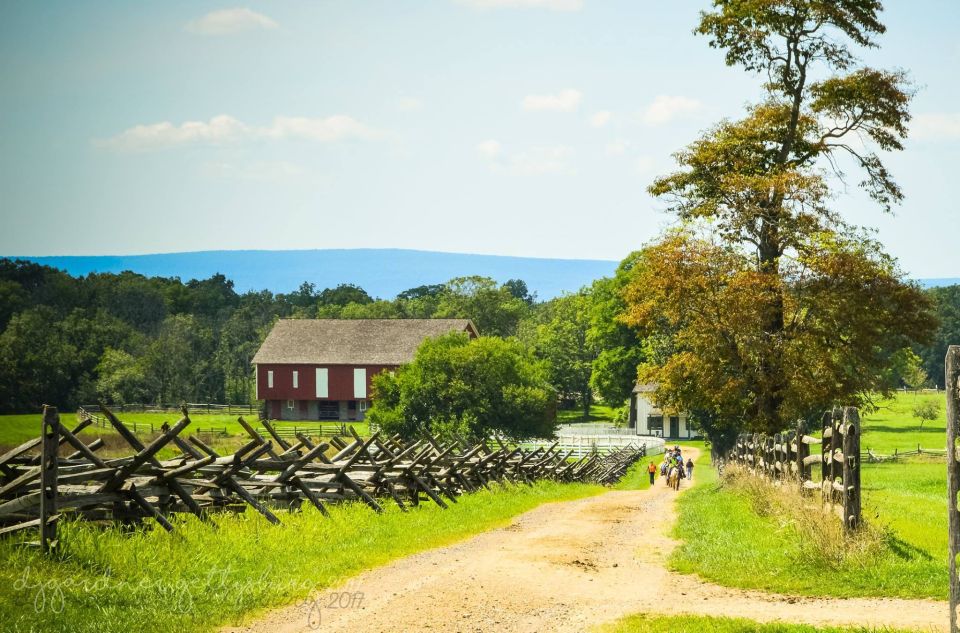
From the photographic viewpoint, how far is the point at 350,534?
14.9 m

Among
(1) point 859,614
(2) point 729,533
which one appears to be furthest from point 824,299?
(1) point 859,614

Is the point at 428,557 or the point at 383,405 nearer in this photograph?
the point at 428,557

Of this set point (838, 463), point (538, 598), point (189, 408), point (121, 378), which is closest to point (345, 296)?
point (189, 408)

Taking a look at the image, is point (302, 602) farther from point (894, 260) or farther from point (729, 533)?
point (894, 260)

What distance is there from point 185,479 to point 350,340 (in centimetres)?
6821

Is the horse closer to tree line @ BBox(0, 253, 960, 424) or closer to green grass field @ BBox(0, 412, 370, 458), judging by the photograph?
tree line @ BBox(0, 253, 960, 424)

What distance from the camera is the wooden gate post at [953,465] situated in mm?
7957

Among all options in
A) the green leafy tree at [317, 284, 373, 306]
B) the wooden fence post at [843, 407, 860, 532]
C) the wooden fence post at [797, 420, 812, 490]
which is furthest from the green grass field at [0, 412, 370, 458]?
the green leafy tree at [317, 284, 373, 306]

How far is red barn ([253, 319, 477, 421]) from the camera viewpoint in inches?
3174

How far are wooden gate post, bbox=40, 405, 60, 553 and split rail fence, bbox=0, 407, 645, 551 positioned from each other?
0.01 metres

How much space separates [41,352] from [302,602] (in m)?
80.7

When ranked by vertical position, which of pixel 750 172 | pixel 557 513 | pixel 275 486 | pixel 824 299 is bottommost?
pixel 557 513

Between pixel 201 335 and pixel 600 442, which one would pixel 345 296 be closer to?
pixel 201 335

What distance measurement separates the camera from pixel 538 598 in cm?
1068
